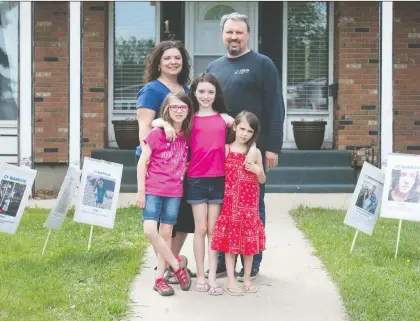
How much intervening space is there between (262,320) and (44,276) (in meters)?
1.74

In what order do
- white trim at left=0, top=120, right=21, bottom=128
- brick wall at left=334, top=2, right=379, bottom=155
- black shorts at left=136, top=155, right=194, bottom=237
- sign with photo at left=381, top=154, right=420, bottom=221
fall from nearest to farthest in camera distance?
black shorts at left=136, top=155, right=194, bottom=237
sign with photo at left=381, top=154, right=420, bottom=221
brick wall at left=334, top=2, right=379, bottom=155
white trim at left=0, top=120, right=21, bottom=128

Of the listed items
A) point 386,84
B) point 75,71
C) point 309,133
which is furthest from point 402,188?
point 75,71

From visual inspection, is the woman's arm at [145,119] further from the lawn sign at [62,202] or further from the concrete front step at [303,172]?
the concrete front step at [303,172]

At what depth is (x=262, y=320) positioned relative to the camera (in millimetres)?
4328

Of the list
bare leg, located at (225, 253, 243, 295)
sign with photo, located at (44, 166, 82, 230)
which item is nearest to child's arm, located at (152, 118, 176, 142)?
bare leg, located at (225, 253, 243, 295)

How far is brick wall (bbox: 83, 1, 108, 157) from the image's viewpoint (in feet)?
34.6

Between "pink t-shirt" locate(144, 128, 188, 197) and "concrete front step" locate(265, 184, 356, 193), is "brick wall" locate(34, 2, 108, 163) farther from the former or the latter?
"pink t-shirt" locate(144, 128, 188, 197)

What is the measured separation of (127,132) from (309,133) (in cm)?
266

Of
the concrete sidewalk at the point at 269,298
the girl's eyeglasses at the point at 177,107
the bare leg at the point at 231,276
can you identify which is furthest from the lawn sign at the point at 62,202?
the bare leg at the point at 231,276

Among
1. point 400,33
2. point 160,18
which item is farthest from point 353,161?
point 160,18

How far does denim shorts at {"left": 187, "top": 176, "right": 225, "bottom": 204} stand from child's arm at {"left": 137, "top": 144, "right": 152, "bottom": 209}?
317 mm

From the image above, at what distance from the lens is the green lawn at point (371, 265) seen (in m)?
4.45

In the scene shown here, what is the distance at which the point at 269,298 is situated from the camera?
4.81m

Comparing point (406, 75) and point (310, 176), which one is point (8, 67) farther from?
point (406, 75)
